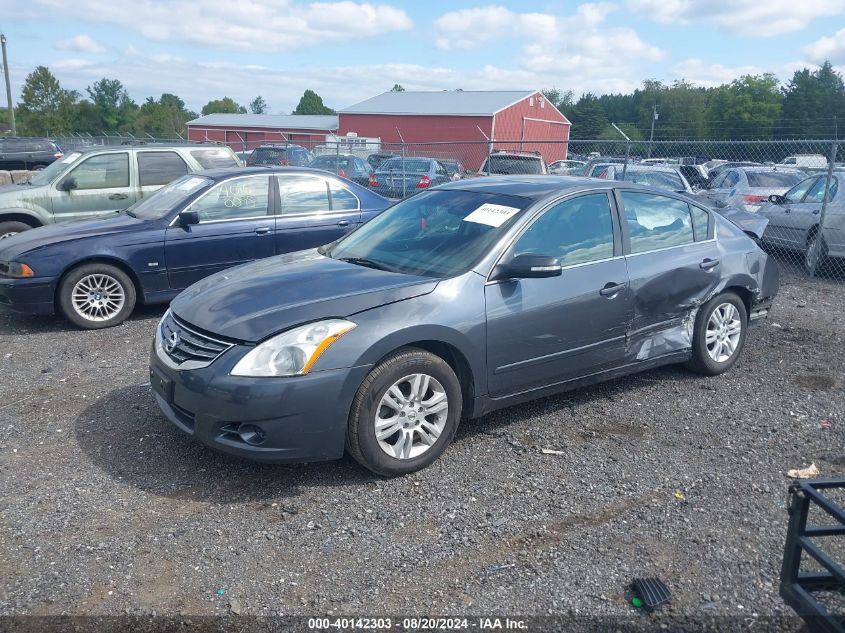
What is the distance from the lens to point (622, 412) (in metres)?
5.07

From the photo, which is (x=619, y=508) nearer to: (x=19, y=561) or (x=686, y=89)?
(x=19, y=561)

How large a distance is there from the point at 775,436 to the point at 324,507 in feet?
9.85

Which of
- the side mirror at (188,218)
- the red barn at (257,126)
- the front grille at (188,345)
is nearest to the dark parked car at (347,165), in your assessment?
the side mirror at (188,218)

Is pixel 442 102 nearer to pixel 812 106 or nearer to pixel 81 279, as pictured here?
pixel 812 106

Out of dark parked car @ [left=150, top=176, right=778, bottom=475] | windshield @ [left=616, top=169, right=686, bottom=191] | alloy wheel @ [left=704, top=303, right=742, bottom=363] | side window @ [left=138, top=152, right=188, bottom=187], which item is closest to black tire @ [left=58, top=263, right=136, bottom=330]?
dark parked car @ [left=150, top=176, right=778, bottom=475]

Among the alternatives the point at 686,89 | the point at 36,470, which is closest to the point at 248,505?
the point at 36,470

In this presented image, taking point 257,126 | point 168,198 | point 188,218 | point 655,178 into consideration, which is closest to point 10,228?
point 168,198

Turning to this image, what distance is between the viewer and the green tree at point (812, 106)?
51219 mm

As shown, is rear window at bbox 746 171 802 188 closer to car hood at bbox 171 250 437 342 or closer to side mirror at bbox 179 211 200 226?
side mirror at bbox 179 211 200 226

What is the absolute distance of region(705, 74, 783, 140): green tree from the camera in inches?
2178

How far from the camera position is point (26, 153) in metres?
23.7

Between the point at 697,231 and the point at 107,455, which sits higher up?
the point at 697,231

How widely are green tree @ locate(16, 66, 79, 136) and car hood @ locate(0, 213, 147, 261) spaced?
5501cm

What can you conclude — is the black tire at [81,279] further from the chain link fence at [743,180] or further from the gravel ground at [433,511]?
the chain link fence at [743,180]
